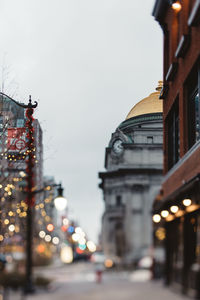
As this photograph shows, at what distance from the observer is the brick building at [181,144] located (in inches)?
655

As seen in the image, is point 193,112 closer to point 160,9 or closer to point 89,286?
point 160,9

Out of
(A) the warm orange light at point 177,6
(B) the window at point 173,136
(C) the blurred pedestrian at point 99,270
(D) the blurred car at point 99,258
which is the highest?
(A) the warm orange light at point 177,6

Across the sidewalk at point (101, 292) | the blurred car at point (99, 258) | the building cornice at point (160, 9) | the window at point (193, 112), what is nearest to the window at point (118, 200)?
the blurred car at point (99, 258)

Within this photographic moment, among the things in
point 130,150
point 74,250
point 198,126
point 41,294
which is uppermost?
point 198,126

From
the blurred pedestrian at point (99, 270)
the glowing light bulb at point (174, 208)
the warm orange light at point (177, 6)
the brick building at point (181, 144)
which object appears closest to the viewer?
the blurred pedestrian at point (99, 270)

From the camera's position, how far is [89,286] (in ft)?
39.9

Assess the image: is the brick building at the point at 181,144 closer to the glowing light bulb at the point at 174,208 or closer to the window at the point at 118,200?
the glowing light bulb at the point at 174,208

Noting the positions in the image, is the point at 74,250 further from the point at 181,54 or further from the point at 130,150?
the point at 181,54

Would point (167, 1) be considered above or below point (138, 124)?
above

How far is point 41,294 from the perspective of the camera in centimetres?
1240

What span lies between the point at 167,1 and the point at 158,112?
29.2 feet

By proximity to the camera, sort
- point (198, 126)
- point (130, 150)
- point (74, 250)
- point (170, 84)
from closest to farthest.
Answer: point (74, 250), point (130, 150), point (198, 126), point (170, 84)

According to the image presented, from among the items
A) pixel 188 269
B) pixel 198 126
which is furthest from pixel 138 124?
pixel 188 269

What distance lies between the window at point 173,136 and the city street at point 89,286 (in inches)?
721
